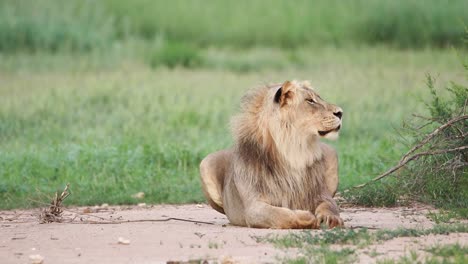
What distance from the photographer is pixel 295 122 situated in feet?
25.7

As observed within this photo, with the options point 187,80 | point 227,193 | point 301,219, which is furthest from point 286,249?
point 187,80

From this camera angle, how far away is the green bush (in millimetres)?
20656

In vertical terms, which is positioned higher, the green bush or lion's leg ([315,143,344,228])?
the green bush

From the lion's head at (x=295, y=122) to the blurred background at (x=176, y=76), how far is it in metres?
0.46

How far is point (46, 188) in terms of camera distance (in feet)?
35.8

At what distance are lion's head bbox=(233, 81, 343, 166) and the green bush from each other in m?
13.2

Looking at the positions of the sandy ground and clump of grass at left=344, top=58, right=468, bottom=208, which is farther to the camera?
clump of grass at left=344, top=58, right=468, bottom=208

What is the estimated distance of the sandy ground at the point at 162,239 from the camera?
6.52 meters

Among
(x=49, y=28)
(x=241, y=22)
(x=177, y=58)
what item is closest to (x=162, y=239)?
(x=177, y=58)

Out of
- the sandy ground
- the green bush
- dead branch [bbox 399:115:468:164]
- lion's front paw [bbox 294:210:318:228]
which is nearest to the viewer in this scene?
the sandy ground

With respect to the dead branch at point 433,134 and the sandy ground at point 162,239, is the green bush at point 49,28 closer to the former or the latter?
the sandy ground at point 162,239

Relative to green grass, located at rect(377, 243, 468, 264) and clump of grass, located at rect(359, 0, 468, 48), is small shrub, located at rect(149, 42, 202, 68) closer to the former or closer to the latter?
clump of grass, located at rect(359, 0, 468, 48)

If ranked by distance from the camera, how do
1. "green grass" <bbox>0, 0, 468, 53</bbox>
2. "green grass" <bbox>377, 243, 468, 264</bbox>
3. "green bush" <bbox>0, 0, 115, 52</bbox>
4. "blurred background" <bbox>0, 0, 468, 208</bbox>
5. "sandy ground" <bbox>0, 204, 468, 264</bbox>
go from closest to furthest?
"green grass" <bbox>377, 243, 468, 264</bbox>
"sandy ground" <bbox>0, 204, 468, 264</bbox>
"blurred background" <bbox>0, 0, 468, 208</bbox>
"green bush" <bbox>0, 0, 115, 52</bbox>
"green grass" <bbox>0, 0, 468, 53</bbox>

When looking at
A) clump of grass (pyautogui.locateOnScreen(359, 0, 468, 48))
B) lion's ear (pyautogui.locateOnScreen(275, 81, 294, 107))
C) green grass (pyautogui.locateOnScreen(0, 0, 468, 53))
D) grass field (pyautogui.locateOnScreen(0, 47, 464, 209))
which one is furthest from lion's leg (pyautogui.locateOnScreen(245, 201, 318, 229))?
clump of grass (pyautogui.locateOnScreen(359, 0, 468, 48))
